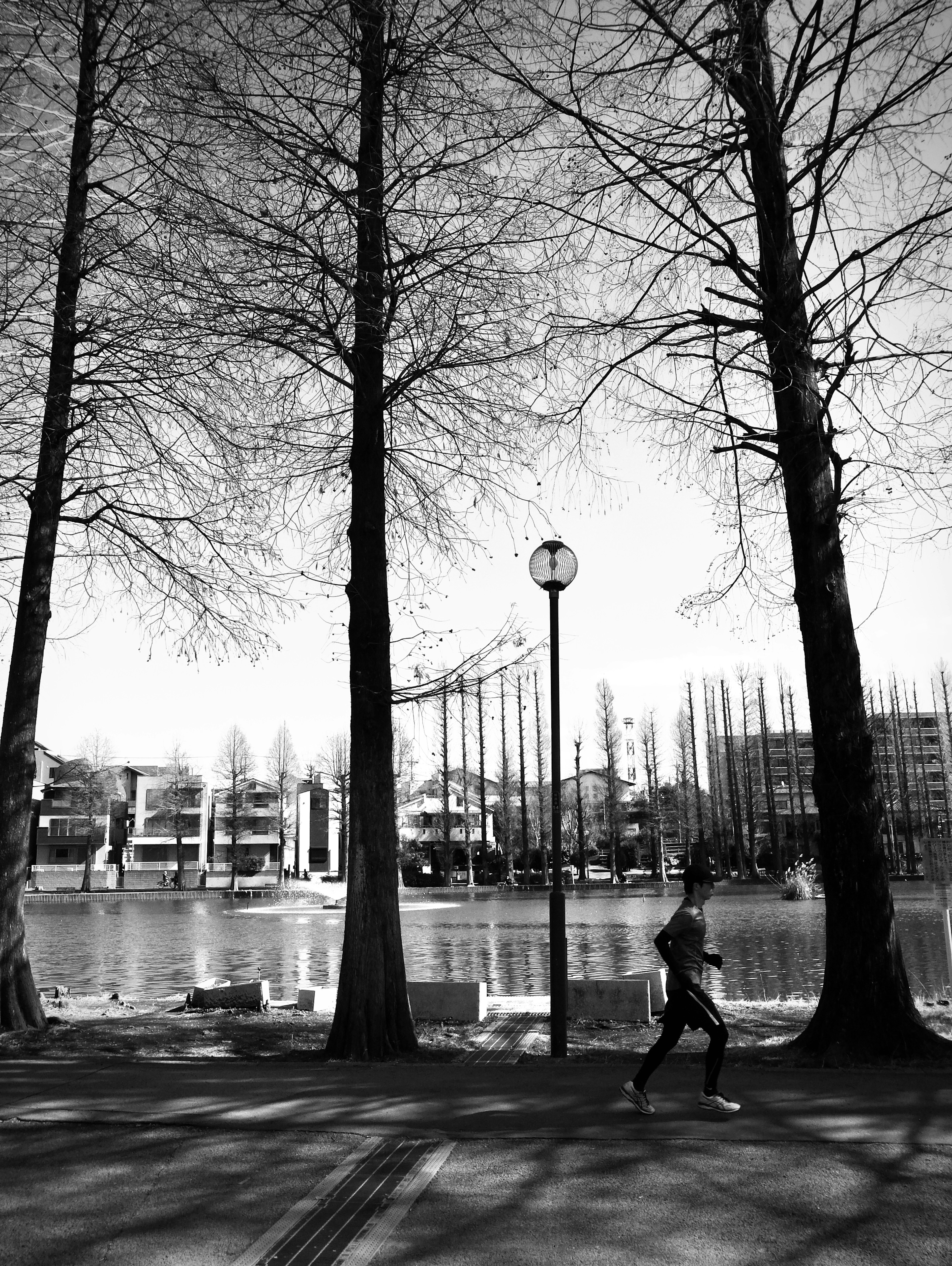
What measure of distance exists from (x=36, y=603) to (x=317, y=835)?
294 ft

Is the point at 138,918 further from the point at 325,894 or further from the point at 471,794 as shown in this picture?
the point at 471,794

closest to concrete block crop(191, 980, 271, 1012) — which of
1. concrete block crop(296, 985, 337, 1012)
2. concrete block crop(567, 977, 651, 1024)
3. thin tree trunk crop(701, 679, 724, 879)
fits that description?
concrete block crop(296, 985, 337, 1012)

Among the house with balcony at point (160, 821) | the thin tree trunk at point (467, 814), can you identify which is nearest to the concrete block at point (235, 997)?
the thin tree trunk at point (467, 814)

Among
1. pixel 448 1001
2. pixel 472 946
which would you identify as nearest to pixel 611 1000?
pixel 448 1001

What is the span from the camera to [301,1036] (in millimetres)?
10695

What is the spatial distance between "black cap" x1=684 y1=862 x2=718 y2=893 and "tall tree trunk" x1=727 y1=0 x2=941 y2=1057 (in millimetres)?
2787

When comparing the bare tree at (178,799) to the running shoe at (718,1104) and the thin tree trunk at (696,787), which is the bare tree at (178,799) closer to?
the thin tree trunk at (696,787)

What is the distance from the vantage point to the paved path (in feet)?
19.8

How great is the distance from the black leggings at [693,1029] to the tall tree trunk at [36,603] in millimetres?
7506

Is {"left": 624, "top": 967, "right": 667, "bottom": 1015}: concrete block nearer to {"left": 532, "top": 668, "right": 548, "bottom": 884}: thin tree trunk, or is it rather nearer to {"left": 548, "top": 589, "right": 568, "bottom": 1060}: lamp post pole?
{"left": 548, "top": 589, "right": 568, "bottom": 1060}: lamp post pole

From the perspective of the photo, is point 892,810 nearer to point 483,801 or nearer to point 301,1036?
point 483,801

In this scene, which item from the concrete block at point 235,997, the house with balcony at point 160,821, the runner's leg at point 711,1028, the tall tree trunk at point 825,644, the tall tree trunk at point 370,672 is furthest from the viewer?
the house with balcony at point 160,821

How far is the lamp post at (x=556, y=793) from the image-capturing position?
29.4 ft

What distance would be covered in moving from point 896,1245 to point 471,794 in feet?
294
